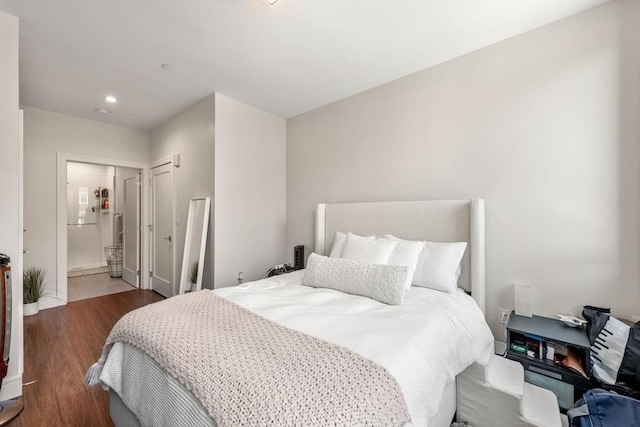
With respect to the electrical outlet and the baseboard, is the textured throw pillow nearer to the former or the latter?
the electrical outlet

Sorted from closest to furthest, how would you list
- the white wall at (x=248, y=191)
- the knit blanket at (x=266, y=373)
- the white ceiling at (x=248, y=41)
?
the knit blanket at (x=266, y=373) < the white ceiling at (x=248, y=41) < the white wall at (x=248, y=191)

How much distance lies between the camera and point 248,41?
217 centimetres

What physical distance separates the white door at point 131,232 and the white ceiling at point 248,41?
1.83 meters

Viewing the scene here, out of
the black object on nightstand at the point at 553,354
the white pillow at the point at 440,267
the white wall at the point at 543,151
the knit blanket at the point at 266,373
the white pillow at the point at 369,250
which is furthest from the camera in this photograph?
the white pillow at the point at 369,250

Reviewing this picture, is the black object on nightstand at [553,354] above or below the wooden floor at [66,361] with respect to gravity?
above

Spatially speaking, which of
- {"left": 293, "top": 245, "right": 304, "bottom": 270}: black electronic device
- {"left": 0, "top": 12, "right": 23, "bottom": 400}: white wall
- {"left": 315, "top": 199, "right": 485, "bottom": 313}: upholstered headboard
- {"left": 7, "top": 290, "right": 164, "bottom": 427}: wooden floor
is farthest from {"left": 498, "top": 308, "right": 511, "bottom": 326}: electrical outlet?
{"left": 0, "top": 12, "right": 23, "bottom": 400}: white wall

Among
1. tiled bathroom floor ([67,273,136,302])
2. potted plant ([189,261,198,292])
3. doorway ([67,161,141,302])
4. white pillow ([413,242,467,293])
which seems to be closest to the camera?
white pillow ([413,242,467,293])

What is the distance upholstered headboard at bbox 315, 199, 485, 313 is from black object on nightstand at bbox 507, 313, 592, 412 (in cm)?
33

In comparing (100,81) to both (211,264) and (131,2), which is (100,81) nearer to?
(131,2)

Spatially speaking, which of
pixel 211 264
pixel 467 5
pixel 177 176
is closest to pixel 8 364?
pixel 211 264

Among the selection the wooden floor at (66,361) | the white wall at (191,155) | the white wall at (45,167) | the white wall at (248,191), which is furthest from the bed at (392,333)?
the white wall at (45,167)

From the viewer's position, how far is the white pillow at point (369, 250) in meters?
2.21

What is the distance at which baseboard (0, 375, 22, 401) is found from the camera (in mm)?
1852

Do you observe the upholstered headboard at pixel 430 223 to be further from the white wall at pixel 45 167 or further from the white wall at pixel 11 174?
the white wall at pixel 45 167
